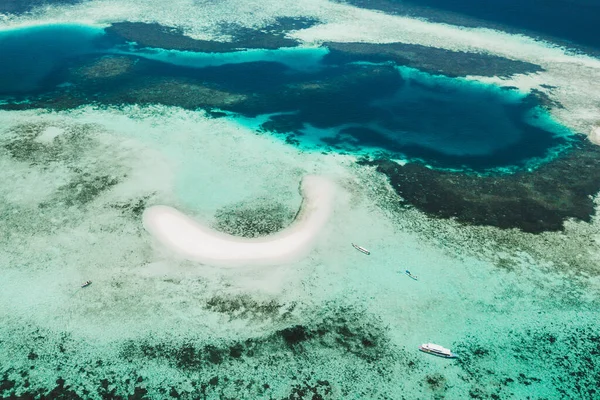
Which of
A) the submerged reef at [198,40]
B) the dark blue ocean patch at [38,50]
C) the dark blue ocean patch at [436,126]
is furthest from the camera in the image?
the submerged reef at [198,40]

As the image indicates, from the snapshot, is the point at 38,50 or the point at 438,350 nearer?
the point at 438,350

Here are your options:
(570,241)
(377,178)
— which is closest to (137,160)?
(377,178)

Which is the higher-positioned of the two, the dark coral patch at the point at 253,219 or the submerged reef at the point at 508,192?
the submerged reef at the point at 508,192

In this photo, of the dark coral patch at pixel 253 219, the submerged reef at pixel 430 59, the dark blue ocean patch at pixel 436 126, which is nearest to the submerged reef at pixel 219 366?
the dark coral patch at pixel 253 219

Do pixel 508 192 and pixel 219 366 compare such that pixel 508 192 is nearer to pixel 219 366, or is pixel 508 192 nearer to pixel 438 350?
pixel 438 350

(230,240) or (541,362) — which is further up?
(230,240)

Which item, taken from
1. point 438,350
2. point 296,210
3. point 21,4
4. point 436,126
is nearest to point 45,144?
point 296,210

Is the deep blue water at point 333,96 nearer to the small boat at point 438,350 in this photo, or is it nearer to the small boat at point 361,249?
the small boat at point 361,249
